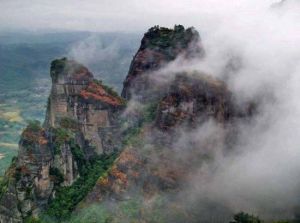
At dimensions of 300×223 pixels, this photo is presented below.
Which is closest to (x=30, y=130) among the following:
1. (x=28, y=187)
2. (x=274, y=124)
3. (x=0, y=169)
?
(x=28, y=187)

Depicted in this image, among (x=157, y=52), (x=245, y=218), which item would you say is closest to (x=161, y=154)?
(x=245, y=218)

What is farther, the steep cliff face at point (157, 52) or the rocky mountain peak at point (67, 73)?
the steep cliff face at point (157, 52)

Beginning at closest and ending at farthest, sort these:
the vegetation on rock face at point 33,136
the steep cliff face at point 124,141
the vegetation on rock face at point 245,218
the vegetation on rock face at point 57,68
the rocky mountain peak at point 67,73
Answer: the vegetation on rock face at point 245,218
the steep cliff face at point 124,141
the vegetation on rock face at point 33,136
the rocky mountain peak at point 67,73
the vegetation on rock face at point 57,68

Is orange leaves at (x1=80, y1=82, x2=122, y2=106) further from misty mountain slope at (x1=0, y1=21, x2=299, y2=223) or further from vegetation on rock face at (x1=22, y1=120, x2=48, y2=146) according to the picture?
vegetation on rock face at (x1=22, y1=120, x2=48, y2=146)

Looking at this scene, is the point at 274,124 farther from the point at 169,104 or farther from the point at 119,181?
the point at 119,181

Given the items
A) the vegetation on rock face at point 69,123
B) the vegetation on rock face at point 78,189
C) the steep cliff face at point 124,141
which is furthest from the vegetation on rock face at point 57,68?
the vegetation on rock face at point 78,189

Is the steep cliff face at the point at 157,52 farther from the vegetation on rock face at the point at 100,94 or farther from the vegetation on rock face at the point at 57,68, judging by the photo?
the vegetation on rock face at the point at 57,68

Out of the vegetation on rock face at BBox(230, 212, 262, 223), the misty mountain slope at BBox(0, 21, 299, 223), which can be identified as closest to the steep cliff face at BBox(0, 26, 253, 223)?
the misty mountain slope at BBox(0, 21, 299, 223)

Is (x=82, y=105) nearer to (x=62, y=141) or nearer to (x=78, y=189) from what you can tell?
(x=62, y=141)

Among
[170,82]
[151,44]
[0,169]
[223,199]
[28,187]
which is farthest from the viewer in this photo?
[0,169]
